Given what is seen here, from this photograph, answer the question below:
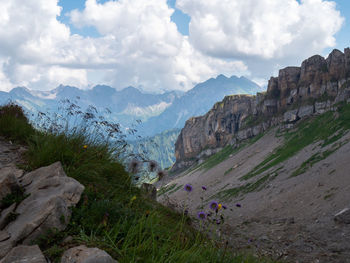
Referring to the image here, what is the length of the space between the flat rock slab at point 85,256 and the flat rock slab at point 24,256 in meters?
0.26

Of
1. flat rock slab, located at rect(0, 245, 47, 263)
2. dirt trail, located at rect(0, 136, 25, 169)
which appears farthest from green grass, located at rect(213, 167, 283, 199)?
flat rock slab, located at rect(0, 245, 47, 263)

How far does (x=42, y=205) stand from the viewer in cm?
412

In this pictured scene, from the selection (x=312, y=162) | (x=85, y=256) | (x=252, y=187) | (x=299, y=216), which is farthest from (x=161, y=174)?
(x=252, y=187)

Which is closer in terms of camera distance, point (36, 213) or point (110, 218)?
point (36, 213)

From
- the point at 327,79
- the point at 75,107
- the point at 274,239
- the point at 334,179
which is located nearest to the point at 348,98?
the point at 327,79

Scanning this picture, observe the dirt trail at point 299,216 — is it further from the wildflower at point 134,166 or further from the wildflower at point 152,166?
the wildflower at point 134,166

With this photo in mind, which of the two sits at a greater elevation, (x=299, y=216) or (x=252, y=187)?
(x=299, y=216)

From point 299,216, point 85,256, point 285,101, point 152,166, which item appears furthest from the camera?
point 285,101

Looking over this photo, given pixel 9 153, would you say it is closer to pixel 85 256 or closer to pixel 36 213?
pixel 36 213

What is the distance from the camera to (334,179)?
70.8ft

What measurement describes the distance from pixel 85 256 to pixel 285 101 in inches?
3967

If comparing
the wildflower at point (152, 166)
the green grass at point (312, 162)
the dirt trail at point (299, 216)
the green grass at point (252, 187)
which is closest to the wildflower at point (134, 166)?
the wildflower at point (152, 166)

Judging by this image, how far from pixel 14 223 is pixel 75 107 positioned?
4.20 meters

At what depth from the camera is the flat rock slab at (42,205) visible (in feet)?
12.1
